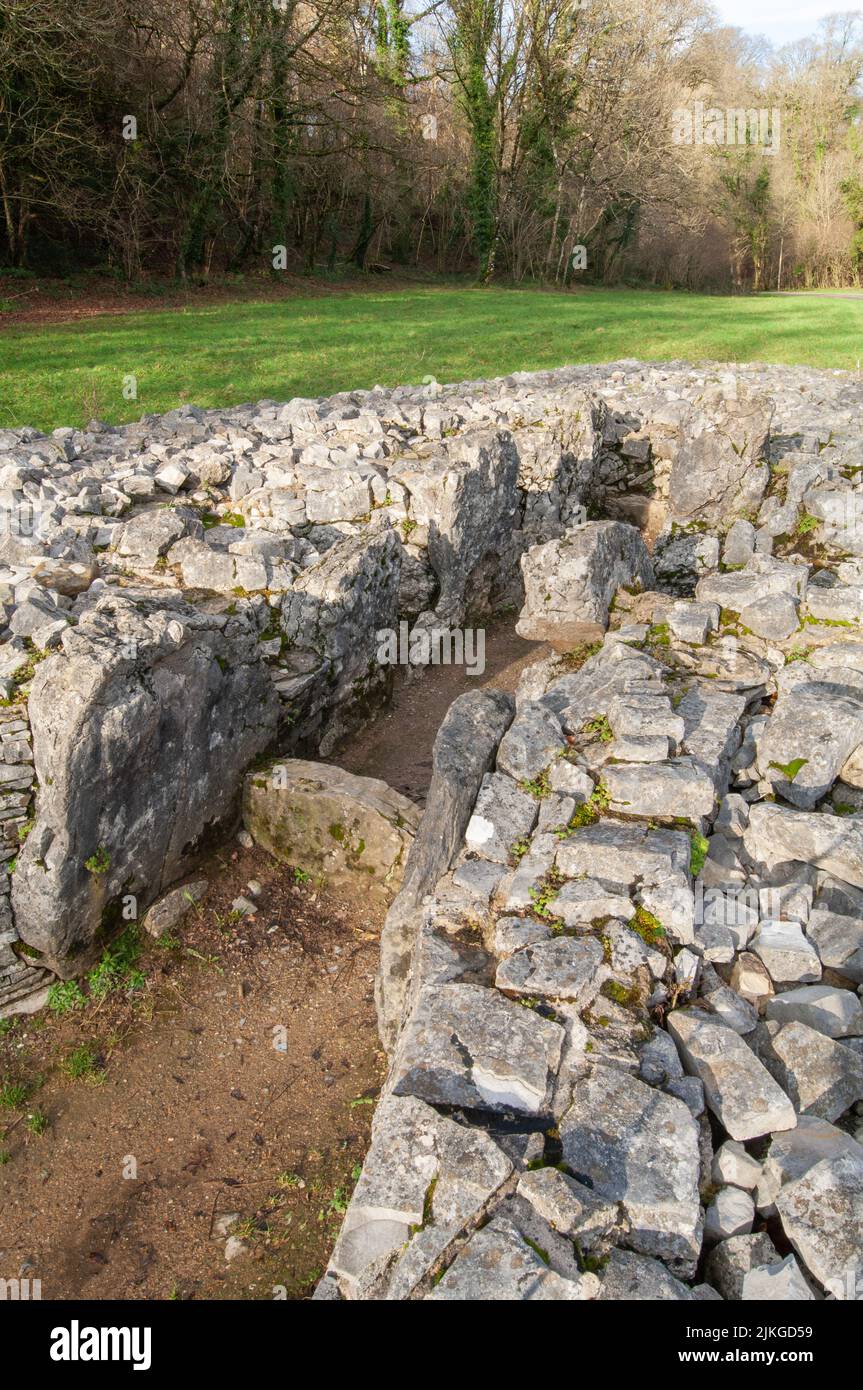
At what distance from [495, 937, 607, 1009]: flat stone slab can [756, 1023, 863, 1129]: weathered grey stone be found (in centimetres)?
75

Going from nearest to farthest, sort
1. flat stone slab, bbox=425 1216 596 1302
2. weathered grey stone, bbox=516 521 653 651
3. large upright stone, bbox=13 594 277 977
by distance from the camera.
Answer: flat stone slab, bbox=425 1216 596 1302 → large upright stone, bbox=13 594 277 977 → weathered grey stone, bbox=516 521 653 651

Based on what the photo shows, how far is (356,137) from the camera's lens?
102ft

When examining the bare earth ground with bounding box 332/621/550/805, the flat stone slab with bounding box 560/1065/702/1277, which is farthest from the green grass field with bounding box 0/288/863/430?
the flat stone slab with bounding box 560/1065/702/1277

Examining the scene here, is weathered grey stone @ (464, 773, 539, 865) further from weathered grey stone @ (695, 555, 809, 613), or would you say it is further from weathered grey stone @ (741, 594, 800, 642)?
weathered grey stone @ (695, 555, 809, 613)

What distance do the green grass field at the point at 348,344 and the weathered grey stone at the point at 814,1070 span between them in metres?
12.5

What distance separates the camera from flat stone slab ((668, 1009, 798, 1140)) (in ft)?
11.2

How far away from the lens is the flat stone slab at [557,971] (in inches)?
155

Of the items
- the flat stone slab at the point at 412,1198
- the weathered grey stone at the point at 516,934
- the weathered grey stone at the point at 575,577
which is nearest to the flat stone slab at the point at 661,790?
the weathered grey stone at the point at 516,934

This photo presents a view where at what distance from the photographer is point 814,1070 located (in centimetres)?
363

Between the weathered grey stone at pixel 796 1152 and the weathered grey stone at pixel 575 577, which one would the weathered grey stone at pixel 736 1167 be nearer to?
the weathered grey stone at pixel 796 1152
